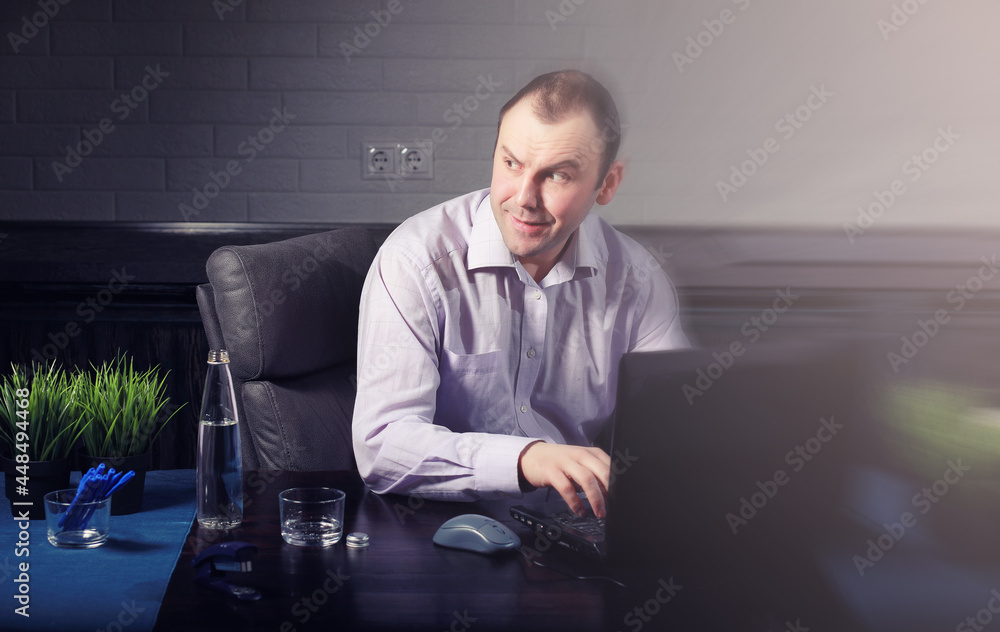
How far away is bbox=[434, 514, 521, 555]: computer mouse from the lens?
2.98 ft

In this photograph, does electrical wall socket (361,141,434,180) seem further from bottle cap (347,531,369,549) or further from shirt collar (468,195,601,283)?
bottle cap (347,531,369,549)

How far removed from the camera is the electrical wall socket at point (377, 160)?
8.54ft

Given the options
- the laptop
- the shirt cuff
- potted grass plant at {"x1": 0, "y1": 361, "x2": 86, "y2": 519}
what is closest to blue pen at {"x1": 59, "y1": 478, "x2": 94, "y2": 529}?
potted grass plant at {"x1": 0, "y1": 361, "x2": 86, "y2": 519}

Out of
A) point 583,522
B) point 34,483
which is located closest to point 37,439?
point 34,483

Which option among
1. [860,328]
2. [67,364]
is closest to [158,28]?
[67,364]

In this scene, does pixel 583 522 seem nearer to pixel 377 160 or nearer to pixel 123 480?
pixel 123 480

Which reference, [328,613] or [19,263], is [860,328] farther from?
[19,263]

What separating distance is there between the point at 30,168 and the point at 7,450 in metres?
1.76

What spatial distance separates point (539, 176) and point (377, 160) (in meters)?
1.31

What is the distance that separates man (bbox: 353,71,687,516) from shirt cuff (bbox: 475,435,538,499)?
0.06ft

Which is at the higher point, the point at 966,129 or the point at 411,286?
the point at 966,129

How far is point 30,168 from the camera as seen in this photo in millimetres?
2574

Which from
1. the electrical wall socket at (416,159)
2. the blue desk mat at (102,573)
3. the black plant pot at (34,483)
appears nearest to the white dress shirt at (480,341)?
the blue desk mat at (102,573)

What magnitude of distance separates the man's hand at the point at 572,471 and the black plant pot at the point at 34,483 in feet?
1.87
